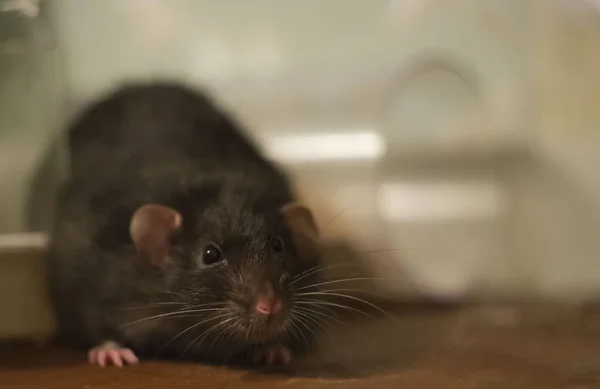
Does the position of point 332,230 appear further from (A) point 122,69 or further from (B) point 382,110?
(A) point 122,69

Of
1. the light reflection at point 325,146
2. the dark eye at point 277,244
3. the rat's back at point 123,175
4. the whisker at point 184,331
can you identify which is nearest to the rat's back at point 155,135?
the rat's back at point 123,175

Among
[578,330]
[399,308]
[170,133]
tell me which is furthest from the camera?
[399,308]

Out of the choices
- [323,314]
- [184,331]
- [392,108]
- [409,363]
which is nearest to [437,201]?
[392,108]

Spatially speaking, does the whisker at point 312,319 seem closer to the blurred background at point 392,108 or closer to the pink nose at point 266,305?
the pink nose at point 266,305

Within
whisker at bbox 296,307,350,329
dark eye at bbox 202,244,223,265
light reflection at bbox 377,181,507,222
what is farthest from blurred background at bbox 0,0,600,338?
dark eye at bbox 202,244,223,265

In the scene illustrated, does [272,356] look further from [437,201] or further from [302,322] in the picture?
[437,201]

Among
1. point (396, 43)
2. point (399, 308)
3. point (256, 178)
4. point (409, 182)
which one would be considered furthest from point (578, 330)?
point (396, 43)
